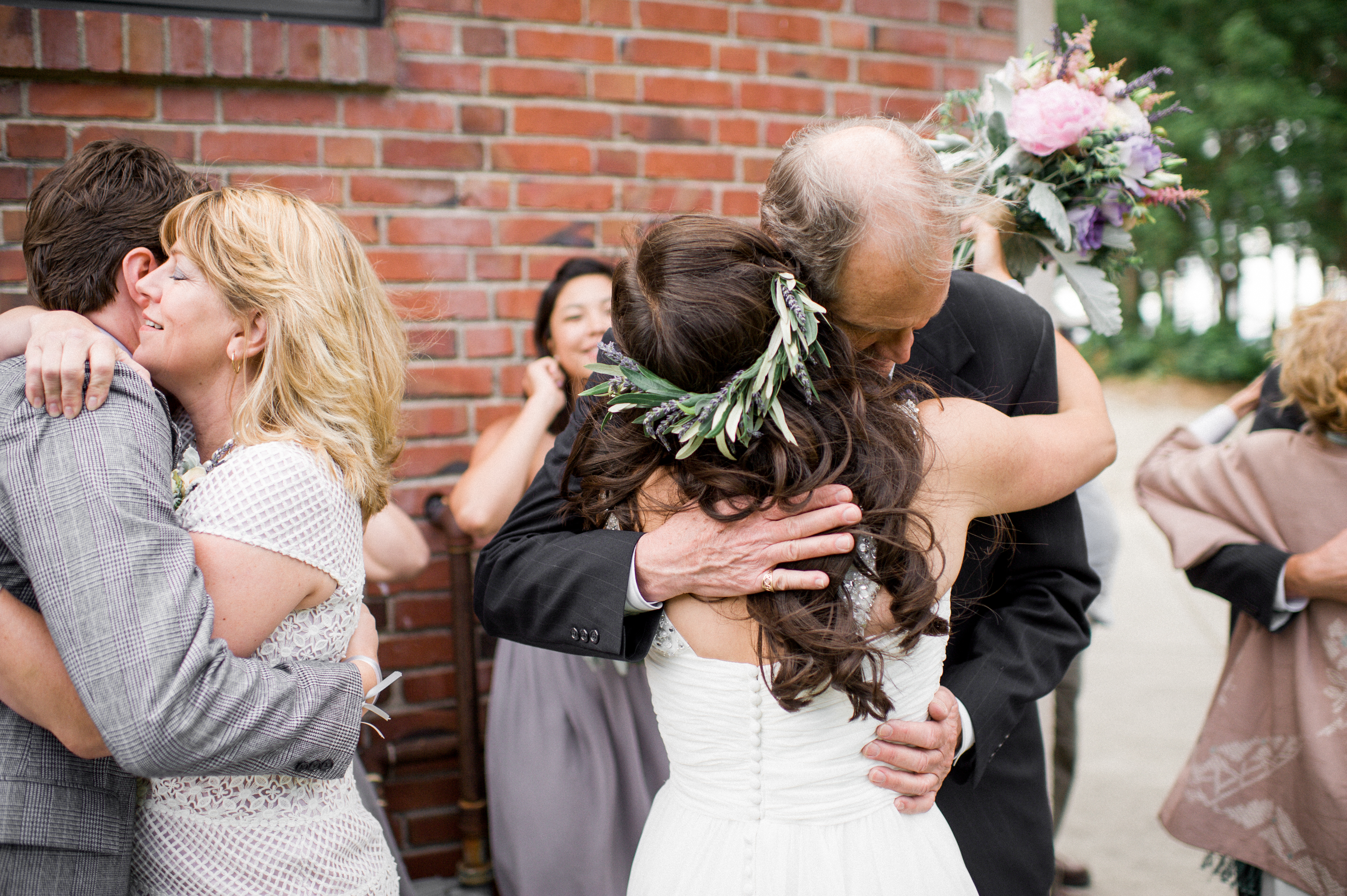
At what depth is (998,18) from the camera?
342cm

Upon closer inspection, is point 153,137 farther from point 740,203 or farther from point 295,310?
point 740,203

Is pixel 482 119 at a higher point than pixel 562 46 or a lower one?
lower

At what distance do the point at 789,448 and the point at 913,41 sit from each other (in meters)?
2.49

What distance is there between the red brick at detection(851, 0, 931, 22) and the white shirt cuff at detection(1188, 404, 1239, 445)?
165cm

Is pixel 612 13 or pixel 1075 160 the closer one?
pixel 1075 160

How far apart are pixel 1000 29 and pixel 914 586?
2772 mm

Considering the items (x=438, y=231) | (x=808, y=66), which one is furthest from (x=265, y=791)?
(x=808, y=66)

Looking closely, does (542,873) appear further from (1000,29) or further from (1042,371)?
(1000,29)

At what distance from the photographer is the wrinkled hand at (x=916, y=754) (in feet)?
4.91

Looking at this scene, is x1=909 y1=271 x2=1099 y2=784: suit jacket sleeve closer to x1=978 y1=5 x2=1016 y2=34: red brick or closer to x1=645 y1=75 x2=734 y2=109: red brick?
x1=645 y1=75 x2=734 y2=109: red brick

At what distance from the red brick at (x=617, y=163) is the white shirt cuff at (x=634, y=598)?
73.1 inches

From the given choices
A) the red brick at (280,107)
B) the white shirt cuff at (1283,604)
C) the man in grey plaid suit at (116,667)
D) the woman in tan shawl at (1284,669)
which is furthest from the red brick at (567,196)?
the white shirt cuff at (1283,604)

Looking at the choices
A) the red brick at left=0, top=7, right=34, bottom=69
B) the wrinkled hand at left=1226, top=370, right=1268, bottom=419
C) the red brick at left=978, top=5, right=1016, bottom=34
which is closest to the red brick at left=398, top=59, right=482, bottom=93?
the red brick at left=0, top=7, right=34, bottom=69

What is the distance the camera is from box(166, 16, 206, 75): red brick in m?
2.54
